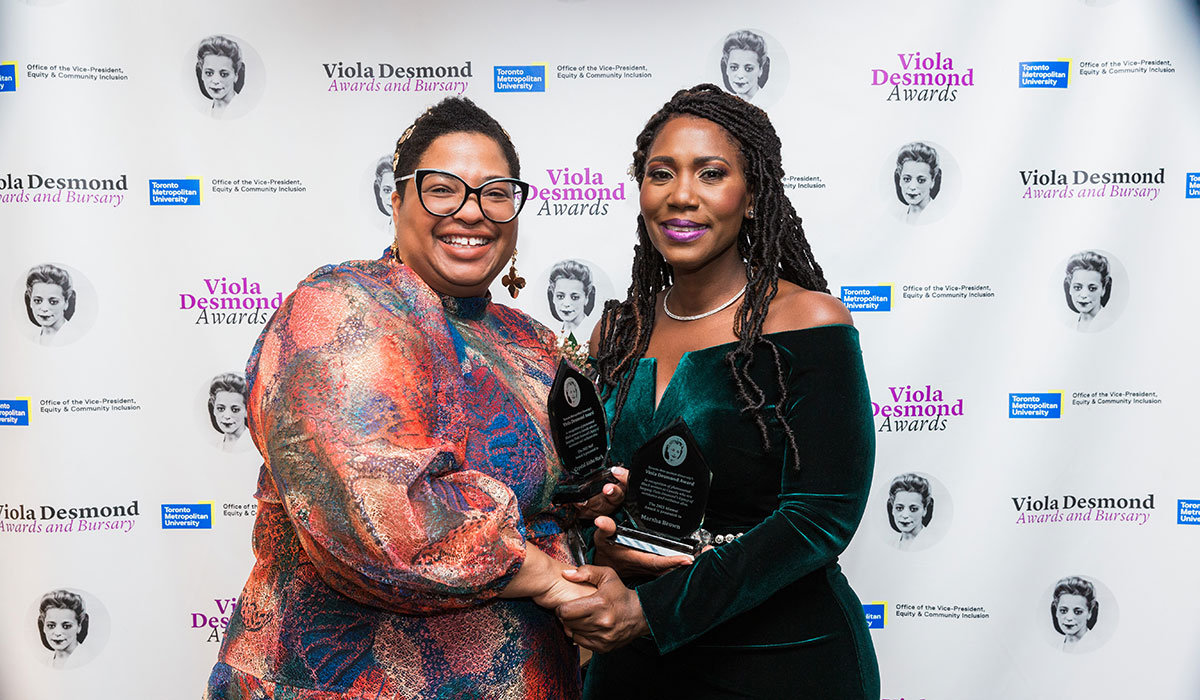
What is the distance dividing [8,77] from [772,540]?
2.93 m

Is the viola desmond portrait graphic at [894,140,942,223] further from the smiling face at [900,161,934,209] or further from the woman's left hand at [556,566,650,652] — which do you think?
the woman's left hand at [556,566,650,652]

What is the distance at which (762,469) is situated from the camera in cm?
174

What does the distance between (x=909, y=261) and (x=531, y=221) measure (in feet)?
4.37

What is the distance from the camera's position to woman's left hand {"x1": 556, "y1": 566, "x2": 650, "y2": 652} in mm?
1556

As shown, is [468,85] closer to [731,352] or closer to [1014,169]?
[731,352]

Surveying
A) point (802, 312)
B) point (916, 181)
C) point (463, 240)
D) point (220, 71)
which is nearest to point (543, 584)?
point (463, 240)

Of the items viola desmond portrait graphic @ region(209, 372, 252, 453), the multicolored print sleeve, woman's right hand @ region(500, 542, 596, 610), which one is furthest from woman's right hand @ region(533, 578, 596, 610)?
viola desmond portrait graphic @ region(209, 372, 252, 453)

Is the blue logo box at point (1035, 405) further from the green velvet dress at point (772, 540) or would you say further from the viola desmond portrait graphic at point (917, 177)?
the green velvet dress at point (772, 540)

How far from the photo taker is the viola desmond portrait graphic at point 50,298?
2865 mm

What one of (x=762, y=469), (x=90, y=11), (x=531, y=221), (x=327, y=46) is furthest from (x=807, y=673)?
(x=90, y=11)

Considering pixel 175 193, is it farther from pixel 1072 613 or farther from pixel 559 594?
pixel 1072 613

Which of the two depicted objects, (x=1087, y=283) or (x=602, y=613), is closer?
(x=602, y=613)

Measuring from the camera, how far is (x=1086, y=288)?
283 cm

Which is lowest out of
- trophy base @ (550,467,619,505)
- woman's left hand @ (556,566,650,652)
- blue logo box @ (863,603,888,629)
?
blue logo box @ (863,603,888,629)
